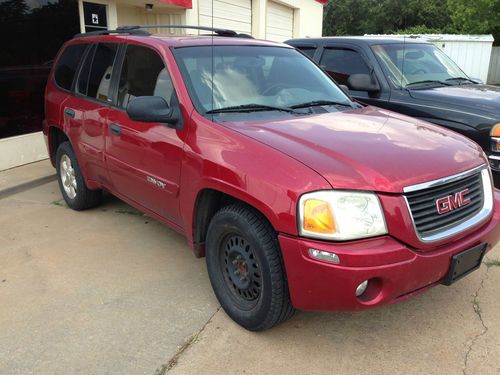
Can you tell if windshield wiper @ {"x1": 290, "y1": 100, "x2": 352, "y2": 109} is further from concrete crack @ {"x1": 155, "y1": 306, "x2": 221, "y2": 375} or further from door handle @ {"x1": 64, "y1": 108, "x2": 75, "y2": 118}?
door handle @ {"x1": 64, "y1": 108, "x2": 75, "y2": 118}

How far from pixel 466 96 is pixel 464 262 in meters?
2.87

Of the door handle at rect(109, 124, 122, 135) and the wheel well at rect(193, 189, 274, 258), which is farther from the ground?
the door handle at rect(109, 124, 122, 135)

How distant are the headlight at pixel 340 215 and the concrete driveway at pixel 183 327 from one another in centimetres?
83

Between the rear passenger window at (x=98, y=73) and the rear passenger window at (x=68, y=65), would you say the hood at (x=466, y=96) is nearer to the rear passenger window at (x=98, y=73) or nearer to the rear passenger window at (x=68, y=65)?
the rear passenger window at (x=98, y=73)

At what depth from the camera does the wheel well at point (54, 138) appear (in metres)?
5.39

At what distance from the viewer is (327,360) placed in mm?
2742

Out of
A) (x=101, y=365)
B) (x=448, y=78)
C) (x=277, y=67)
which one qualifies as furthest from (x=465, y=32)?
(x=101, y=365)

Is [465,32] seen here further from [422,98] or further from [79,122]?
[79,122]

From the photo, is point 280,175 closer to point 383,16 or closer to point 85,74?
point 85,74

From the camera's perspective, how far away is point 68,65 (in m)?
5.09

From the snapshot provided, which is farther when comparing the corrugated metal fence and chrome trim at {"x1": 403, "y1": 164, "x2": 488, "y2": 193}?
the corrugated metal fence

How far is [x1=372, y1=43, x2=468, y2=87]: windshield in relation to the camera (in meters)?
5.61

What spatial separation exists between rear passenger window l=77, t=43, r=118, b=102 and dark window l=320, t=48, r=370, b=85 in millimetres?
2940

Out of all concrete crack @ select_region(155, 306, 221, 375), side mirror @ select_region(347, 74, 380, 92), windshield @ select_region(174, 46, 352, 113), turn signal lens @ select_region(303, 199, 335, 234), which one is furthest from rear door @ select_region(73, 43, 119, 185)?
side mirror @ select_region(347, 74, 380, 92)
